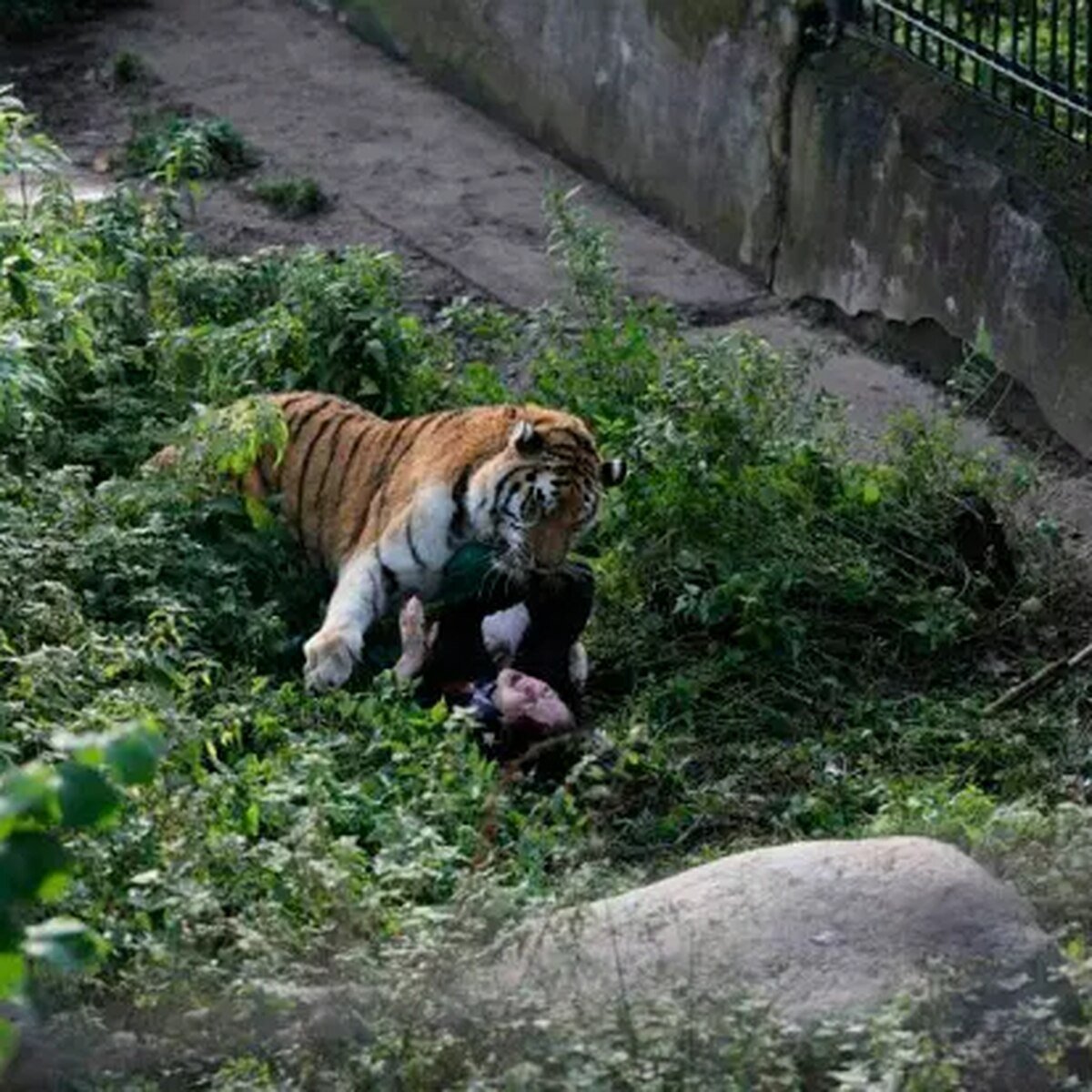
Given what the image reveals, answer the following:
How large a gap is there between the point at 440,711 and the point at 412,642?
0.52m

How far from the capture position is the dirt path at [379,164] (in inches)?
418

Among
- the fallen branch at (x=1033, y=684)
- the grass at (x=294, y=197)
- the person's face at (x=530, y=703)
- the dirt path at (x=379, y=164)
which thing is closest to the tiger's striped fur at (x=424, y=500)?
the person's face at (x=530, y=703)

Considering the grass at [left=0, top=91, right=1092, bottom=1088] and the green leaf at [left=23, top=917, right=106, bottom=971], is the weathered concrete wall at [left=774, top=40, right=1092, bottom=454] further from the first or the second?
the green leaf at [left=23, top=917, right=106, bottom=971]

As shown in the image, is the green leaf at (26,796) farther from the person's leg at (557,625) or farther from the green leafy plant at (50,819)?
the person's leg at (557,625)

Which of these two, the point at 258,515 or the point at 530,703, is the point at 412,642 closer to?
the point at 530,703

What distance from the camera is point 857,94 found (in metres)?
10.2

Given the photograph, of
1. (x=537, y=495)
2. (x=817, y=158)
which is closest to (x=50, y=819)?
(x=537, y=495)

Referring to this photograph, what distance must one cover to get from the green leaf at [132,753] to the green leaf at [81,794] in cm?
4

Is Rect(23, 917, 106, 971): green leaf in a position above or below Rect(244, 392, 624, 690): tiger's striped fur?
above

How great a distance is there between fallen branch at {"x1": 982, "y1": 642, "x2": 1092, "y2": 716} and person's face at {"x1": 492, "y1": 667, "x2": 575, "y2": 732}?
1.09 m

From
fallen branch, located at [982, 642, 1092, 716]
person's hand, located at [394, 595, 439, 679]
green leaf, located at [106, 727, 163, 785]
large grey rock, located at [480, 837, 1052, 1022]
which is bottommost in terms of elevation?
person's hand, located at [394, 595, 439, 679]

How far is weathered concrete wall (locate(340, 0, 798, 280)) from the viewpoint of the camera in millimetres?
10727

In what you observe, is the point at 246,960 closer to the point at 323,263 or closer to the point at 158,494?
the point at 158,494

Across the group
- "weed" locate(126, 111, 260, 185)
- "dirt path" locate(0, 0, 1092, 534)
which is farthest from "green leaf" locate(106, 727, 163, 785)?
"weed" locate(126, 111, 260, 185)
